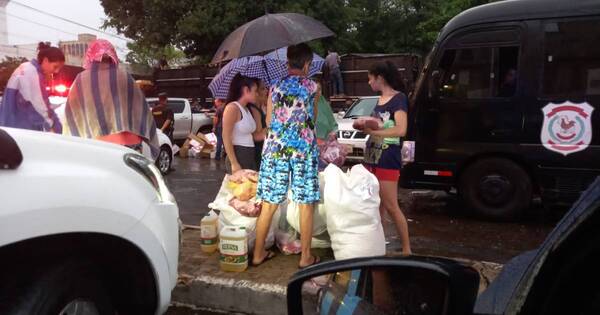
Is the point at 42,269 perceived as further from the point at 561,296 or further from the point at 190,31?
the point at 190,31

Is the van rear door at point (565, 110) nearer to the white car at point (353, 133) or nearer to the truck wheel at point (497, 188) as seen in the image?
the truck wheel at point (497, 188)

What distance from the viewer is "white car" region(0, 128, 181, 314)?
77.2 inches

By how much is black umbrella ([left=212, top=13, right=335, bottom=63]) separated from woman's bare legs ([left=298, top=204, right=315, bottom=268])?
1411mm

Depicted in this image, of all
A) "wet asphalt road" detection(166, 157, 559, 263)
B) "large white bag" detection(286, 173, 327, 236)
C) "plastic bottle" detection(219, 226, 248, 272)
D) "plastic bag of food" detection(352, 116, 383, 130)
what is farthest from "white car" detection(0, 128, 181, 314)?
"wet asphalt road" detection(166, 157, 559, 263)

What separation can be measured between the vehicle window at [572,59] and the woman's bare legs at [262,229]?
12.0ft

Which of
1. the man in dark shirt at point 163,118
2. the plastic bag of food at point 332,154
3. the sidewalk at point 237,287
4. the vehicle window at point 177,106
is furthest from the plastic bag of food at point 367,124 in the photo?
the vehicle window at point 177,106

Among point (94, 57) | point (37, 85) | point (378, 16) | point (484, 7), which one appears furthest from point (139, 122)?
point (378, 16)

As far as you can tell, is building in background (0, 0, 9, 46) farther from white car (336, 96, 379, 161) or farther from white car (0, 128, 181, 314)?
white car (0, 128, 181, 314)

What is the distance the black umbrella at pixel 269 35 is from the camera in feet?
14.5

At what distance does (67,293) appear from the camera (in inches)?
84.4

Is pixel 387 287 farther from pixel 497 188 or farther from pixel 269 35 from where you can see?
pixel 497 188

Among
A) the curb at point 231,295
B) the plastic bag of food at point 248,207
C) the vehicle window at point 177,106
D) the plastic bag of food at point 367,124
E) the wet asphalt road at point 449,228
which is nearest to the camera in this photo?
the curb at point 231,295

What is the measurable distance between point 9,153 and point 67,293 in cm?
63

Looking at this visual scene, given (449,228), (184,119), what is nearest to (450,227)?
(449,228)
